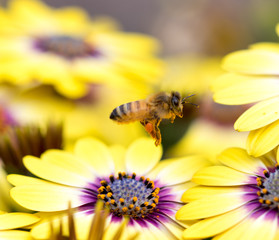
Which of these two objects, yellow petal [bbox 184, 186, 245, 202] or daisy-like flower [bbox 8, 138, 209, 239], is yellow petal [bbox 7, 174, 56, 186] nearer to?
daisy-like flower [bbox 8, 138, 209, 239]

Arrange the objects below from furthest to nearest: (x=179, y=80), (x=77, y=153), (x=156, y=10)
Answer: (x=156, y=10) → (x=179, y=80) → (x=77, y=153)

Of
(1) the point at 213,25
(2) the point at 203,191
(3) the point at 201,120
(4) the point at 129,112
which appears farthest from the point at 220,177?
(1) the point at 213,25

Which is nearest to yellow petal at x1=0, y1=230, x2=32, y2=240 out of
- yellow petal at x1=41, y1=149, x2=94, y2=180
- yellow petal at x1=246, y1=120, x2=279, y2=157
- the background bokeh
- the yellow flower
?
the yellow flower

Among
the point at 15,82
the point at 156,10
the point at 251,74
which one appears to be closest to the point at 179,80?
the point at 15,82

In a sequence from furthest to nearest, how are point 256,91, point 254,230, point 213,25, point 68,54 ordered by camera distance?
point 213,25 → point 68,54 → point 256,91 → point 254,230

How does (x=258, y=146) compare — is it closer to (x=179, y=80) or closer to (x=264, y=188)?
(x=264, y=188)

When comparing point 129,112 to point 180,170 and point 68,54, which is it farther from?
point 68,54
